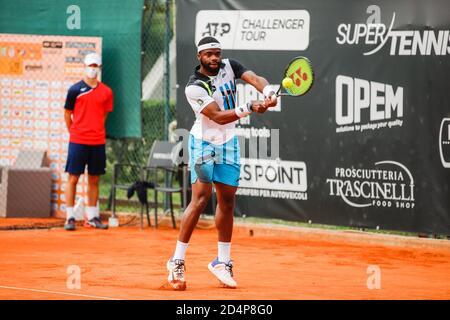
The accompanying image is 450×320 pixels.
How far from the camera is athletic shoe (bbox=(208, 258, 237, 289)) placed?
9.67 m

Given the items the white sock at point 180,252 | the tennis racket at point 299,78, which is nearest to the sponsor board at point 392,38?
the tennis racket at point 299,78

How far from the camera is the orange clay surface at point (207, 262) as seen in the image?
9.38m

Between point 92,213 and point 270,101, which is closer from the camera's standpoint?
point 270,101

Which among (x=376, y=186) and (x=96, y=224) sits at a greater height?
(x=376, y=186)

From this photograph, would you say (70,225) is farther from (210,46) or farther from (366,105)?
(210,46)

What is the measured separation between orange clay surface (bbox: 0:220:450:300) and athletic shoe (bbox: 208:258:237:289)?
0.08 m

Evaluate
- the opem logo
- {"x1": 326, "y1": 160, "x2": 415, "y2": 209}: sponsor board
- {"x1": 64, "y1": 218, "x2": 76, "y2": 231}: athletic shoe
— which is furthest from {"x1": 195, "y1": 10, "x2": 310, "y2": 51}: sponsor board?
{"x1": 64, "y1": 218, "x2": 76, "y2": 231}: athletic shoe

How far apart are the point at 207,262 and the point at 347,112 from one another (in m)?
3.07

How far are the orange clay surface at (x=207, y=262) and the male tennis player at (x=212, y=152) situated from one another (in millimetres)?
300

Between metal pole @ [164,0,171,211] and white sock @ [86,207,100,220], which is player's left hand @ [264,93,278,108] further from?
white sock @ [86,207,100,220]

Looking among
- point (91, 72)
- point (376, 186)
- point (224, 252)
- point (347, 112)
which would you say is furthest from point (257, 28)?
point (224, 252)

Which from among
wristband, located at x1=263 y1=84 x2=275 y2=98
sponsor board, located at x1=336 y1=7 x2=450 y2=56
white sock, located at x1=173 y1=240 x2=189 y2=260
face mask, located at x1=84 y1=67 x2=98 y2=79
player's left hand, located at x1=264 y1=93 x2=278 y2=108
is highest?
sponsor board, located at x1=336 y1=7 x2=450 y2=56

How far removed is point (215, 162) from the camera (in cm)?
973
